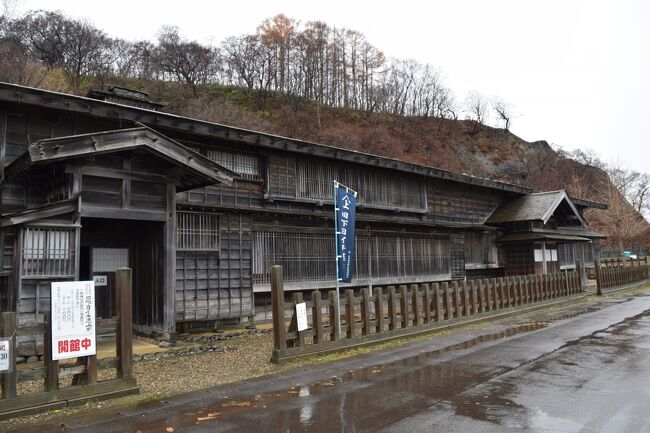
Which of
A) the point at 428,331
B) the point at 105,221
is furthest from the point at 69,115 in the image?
the point at 428,331

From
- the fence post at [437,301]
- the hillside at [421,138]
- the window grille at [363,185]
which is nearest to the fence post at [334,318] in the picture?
the fence post at [437,301]

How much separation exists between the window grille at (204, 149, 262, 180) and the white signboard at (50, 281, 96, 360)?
8132 millimetres

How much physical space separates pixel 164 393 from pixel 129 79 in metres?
47.1

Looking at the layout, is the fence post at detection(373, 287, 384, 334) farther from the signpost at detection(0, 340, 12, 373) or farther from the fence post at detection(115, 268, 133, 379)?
the signpost at detection(0, 340, 12, 373)

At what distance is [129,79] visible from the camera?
47.9 meters

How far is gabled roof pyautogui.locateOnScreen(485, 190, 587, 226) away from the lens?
24828 millimetres

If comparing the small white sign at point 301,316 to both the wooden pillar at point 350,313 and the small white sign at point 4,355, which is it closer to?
the wooden pillar at point 350,313

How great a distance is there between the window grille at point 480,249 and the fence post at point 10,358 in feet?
69.3

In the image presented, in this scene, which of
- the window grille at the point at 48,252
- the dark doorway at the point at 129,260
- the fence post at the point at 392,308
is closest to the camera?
the window grille at the point at 48,252

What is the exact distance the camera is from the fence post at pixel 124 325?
23.4 ft

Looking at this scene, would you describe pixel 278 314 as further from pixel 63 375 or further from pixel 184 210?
pixel 184 210

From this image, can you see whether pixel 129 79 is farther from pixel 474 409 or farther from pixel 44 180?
pixel 474 409

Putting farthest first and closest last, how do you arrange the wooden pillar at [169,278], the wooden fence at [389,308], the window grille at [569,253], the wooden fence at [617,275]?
1. the window grille at [569,253]
2. the wooden fence at [617,275]
3. the wooden pillar at [169,278]
4. the wooden fence at [389,308]

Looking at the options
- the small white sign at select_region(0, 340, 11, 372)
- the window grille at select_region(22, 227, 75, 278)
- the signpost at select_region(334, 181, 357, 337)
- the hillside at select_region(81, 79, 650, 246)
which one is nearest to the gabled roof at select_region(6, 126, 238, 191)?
the window grille at select_region(22, 227, 75, 278)
